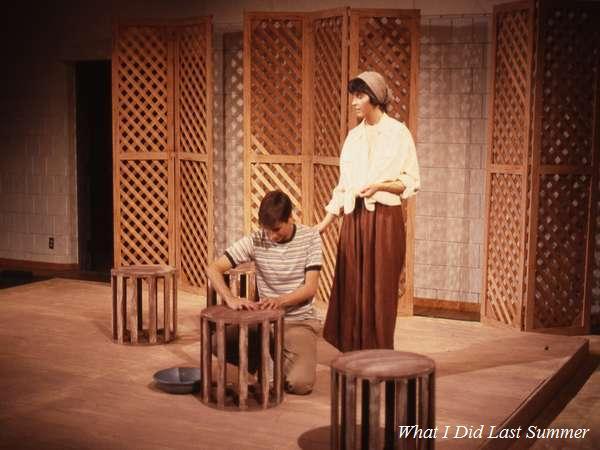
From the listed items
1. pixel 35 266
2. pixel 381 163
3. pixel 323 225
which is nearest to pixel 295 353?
pixel 323 225

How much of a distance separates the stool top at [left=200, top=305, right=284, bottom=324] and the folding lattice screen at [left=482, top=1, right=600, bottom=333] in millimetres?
2317

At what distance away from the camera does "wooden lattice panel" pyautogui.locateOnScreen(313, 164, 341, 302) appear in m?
6.11

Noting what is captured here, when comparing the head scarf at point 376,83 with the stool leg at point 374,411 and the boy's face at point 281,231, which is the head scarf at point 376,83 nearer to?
the boy's face at point 281,231

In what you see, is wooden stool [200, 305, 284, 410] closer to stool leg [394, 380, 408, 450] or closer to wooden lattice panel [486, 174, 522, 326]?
stool leg [394, 380, 408, 450]

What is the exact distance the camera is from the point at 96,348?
→ 5043 millimetres

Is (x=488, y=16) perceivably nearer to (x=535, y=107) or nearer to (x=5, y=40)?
(x=535, y=107)

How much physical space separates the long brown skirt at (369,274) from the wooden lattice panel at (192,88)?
2445mm

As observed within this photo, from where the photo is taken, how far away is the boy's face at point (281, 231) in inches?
157

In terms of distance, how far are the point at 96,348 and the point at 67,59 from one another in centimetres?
369

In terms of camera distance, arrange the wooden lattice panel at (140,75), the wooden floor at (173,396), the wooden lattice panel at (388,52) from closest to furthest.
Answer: the wooden floor at (173,396) → the wooden lattice panel at (388,52) → the wooden lattice panel at (140,75)

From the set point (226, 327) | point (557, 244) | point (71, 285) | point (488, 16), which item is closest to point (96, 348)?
point (226, 327)

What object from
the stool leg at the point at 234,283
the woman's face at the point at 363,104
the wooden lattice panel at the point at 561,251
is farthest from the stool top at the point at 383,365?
the wooden lattice panel at the point at 561,251

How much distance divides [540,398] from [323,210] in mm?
2323

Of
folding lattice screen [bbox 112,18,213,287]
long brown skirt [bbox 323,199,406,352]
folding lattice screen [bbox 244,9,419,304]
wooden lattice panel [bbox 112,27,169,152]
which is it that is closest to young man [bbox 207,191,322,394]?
long brown skirt [bbox 323,199,406,352]
